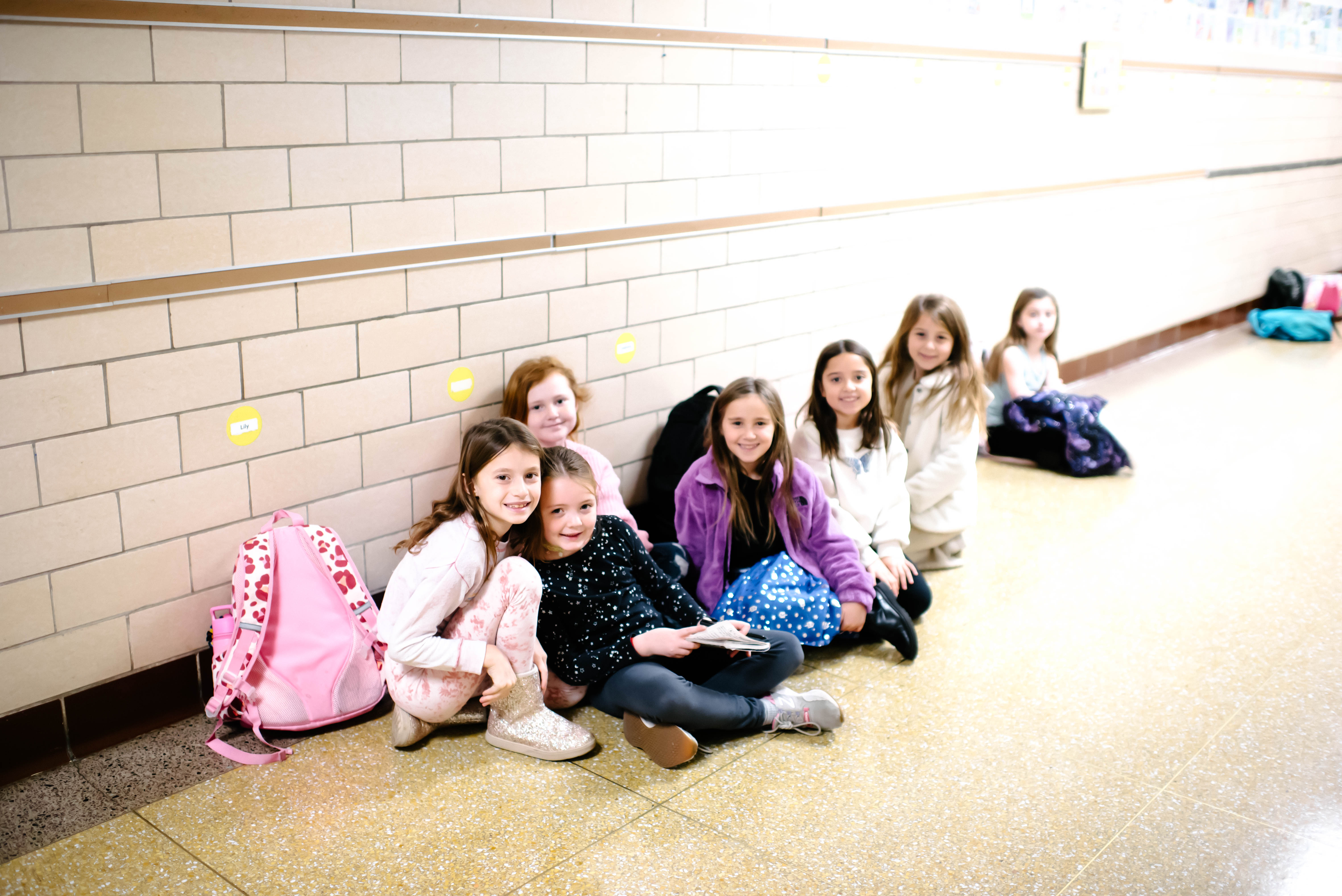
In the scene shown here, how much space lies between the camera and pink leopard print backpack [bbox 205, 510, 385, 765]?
264 centimetres

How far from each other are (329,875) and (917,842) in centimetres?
119

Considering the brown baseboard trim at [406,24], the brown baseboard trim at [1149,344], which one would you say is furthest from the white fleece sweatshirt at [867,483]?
the brown baseboard trim at [1149,344]

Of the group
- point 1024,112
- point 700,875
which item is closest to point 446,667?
point 700,875

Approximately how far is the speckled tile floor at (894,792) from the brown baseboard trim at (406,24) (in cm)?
165

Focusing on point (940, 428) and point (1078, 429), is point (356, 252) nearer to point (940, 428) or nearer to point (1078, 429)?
point (940, 428)

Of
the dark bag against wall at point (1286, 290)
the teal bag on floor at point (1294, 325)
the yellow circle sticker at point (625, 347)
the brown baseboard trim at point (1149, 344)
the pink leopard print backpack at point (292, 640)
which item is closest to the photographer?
the pink leopard print backpack at point (292, 640)

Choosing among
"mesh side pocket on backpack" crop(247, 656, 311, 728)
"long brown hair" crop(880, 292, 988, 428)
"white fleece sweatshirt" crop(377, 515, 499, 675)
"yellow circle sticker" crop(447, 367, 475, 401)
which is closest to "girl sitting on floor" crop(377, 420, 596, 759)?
"white fleece sweatshirt" crop(377, 515, 499, 675)

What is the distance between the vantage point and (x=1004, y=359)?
495 cm

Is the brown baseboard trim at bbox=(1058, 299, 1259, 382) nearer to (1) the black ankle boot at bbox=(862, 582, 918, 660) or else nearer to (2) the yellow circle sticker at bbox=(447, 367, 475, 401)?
(1) the black ankle boot at bbox=(862, 582, 918, 660)

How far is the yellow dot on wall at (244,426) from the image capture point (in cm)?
271

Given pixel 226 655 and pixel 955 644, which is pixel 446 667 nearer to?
pixel 226 655

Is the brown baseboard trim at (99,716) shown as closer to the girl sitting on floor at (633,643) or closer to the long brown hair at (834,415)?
the girl sitting on floor at (633,643)

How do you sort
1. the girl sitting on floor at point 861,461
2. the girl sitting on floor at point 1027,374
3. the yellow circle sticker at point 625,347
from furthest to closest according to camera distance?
the girl sitting on floor at point 1027,374
the yellow circle sticker at point 625,347
the girl sitting on floor at point 861,461

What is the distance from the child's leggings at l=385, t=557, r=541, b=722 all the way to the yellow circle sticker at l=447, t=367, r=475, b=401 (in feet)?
2.45
